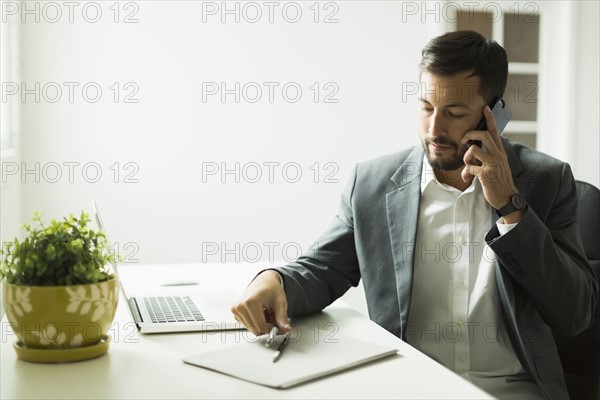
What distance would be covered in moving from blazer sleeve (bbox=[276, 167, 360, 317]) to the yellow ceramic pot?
45 cm

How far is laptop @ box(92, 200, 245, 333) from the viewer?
1529 mm

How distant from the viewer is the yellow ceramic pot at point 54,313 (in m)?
1.27

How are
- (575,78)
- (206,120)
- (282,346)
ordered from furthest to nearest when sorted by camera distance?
1. (575,78)
2. (206,120)
3. (282,346)

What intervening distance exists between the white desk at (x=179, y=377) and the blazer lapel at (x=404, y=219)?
1.01 ft

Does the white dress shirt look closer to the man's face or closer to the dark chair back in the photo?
the man's face

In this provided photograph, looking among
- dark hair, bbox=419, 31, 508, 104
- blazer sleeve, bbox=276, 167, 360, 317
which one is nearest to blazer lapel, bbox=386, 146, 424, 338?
blazer sleeve, bbox=276, 167, 360, 317

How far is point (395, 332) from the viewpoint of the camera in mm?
1826

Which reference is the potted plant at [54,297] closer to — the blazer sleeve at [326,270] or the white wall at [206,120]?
the blazer sleeve at [326,270]

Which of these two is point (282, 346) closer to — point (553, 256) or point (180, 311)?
point (180, 311)

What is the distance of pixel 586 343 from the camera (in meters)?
1.83

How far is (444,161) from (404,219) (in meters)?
0.17

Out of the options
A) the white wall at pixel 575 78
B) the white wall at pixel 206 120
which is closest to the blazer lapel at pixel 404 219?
the white wall at pixel 206 120

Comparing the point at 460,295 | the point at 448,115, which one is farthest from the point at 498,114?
the point at 460,295

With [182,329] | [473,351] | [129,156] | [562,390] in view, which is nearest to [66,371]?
[182,329]
